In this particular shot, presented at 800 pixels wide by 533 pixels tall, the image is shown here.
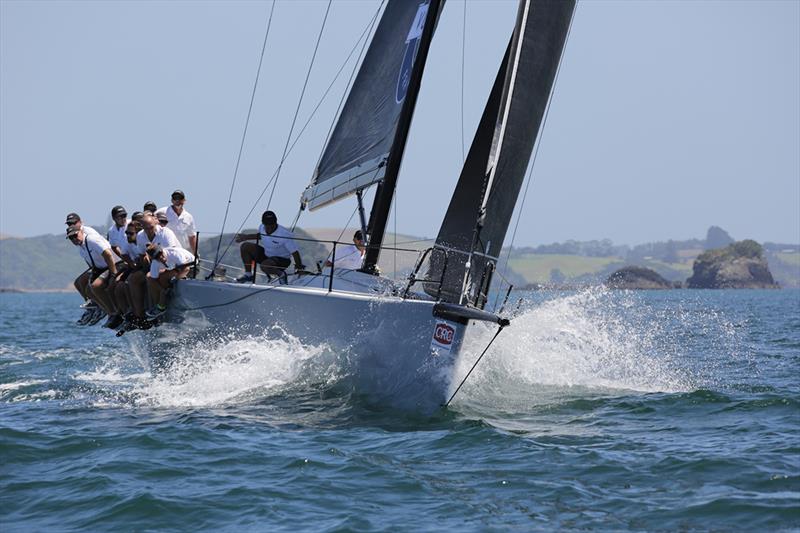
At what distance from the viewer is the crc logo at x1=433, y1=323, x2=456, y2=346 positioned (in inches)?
351

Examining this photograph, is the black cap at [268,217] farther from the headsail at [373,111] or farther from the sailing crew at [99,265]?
the sailing crew at [99,265]

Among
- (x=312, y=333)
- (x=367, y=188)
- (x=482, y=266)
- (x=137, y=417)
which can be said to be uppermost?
(x=367, y=188)

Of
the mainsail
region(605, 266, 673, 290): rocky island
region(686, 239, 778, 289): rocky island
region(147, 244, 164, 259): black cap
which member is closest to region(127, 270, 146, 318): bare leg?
region(147, 244, 164, 259): black cap

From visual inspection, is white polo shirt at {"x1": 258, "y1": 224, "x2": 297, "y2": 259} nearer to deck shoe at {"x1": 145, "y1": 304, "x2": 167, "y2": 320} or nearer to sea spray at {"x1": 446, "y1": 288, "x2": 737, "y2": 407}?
deck shoe at {"x1": 145, "y1": 304, "x2": 167, "y2": 320}

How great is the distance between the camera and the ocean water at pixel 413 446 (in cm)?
611

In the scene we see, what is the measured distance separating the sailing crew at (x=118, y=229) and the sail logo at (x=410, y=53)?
11.4 feet

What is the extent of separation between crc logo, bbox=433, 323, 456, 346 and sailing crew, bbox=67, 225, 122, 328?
→ 4440 millimetres

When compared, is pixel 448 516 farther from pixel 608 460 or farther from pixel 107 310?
pixel 107 310

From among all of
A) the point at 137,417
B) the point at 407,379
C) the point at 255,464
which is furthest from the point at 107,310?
the point at 255,464

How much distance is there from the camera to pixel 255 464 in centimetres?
730

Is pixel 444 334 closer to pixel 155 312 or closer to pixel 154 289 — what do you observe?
pixel 154 289

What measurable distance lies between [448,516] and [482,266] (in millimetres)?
3899

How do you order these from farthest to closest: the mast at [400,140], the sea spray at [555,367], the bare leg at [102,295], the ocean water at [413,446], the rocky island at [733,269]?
1. the rocky island at [733,269]
2. the bare leg at [102,295]
3. the mast at [400,140]
4. the sea spray at [555,367]
5. the ocean water at [413,446]

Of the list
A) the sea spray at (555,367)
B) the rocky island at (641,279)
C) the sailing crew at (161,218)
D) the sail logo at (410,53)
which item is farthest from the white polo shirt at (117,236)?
the rocky island at (641,279)
